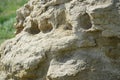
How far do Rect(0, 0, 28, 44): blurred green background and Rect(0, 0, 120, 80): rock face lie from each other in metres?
→ 5.59

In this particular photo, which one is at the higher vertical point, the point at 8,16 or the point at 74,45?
the point at 74,45

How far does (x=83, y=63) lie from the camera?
3.84 meters

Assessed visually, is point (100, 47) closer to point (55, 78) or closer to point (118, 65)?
point (118, 65)

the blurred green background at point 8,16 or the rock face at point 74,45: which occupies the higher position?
the rock face at point 74,45

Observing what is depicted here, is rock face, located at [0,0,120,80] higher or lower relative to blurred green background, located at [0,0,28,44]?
higher

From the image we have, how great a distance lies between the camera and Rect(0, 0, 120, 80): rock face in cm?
376

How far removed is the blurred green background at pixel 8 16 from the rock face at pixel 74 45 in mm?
5586

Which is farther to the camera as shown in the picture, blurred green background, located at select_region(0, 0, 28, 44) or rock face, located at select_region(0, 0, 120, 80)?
blurred green background, located at select_region(0, 0, 28, 44)

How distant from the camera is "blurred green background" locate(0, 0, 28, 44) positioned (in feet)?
35.1

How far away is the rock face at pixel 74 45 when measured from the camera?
3760 mm

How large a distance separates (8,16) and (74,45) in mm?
10128

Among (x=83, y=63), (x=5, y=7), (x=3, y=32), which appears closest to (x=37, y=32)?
(x=83, y=63)

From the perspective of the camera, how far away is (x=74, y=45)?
392 centimetres

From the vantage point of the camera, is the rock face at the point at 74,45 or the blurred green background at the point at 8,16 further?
the blurred green background at the point at 8,16
